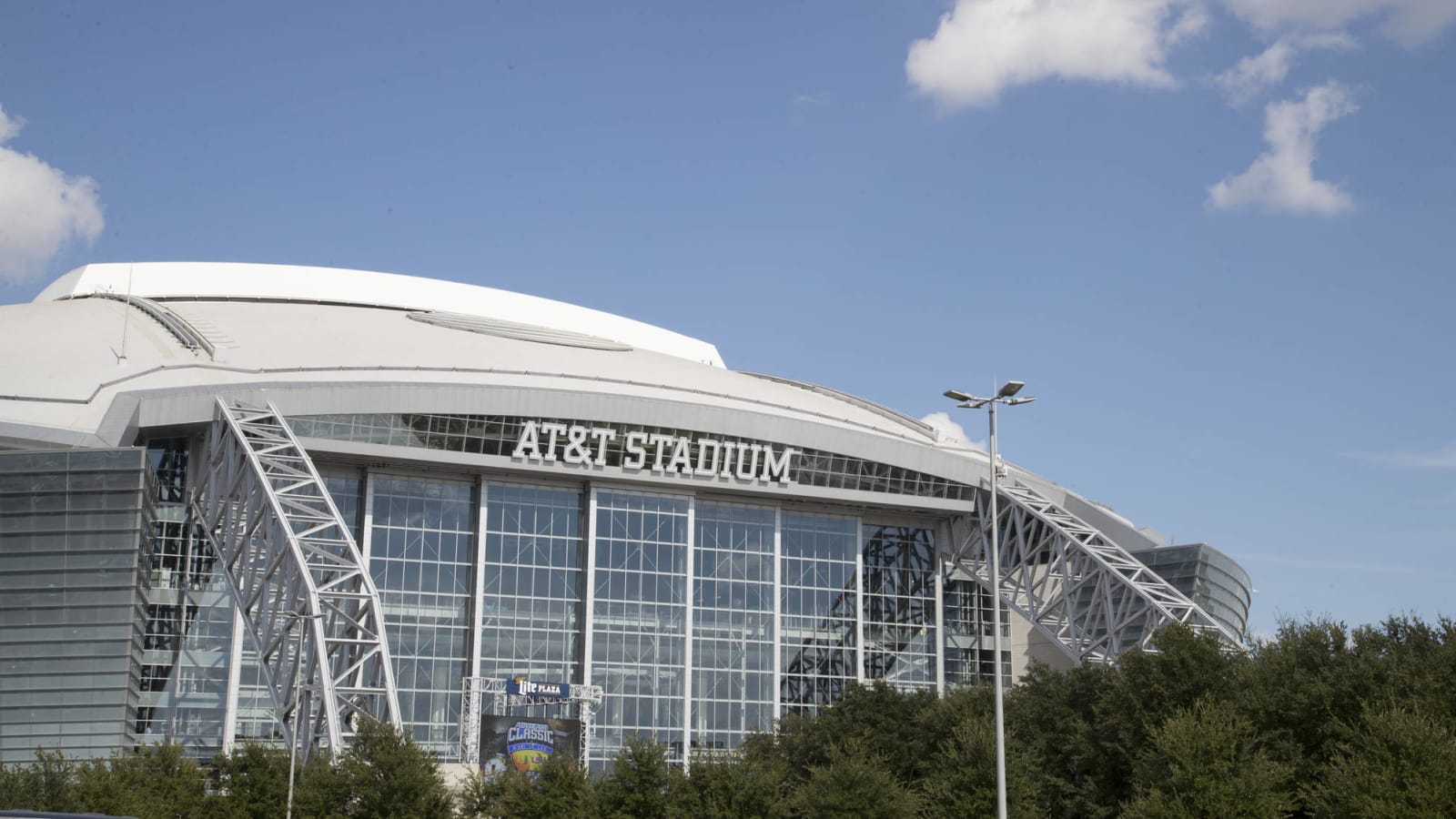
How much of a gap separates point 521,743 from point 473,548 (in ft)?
37.6

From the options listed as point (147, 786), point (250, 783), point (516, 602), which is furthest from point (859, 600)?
point (147, 786)

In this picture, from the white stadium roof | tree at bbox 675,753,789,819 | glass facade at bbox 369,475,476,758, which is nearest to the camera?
tree at bbox 675,753,789,819

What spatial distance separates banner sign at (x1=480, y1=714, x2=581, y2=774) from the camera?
214 feet

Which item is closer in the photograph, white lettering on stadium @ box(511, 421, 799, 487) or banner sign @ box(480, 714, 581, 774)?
banner sign @ box(480, 714, 581, 774)

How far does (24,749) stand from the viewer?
62594 millimetres

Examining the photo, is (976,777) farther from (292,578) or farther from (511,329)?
(511,329)

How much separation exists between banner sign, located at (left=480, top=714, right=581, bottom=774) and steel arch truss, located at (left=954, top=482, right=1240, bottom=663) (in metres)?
22.2

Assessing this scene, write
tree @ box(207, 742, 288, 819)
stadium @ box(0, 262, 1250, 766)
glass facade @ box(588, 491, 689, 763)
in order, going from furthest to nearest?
glass facade @ box(588, 491, 689, 763), stadium @ box(0, 262, 1250, 766), tree @ box(207, 742, 288, 819)

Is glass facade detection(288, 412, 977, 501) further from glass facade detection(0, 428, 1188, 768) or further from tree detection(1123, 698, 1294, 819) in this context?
tree detection(1123, 698, 1294, 819)

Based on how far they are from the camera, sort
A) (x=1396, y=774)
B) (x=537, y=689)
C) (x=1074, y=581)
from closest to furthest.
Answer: (x=1396, y=774) → (x=537, y=689) → (x=1074, y=581)

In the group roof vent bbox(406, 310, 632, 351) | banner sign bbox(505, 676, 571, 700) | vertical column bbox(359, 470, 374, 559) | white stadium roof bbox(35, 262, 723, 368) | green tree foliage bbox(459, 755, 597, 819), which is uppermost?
white stadium roof bbox(35, 262, 723, 368)

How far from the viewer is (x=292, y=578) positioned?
63.3 metres

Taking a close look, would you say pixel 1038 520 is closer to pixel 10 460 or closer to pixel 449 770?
pixel 449 770

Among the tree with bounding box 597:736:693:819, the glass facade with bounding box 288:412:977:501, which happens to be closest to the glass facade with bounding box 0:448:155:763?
the glass facade with bounding box 288:412:977:501
